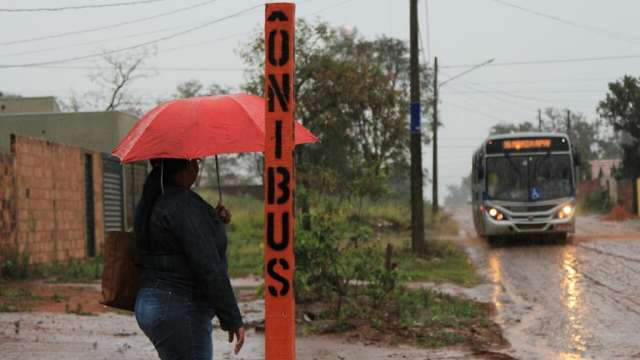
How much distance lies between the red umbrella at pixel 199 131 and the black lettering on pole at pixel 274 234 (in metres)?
0.51

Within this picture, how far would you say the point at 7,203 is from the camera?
57.1 ft

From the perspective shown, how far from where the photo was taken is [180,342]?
421cm

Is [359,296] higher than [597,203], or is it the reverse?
[359,296]

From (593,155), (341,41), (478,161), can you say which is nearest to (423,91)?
(341,41)

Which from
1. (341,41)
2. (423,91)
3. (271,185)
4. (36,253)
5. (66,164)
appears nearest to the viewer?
(271,185)

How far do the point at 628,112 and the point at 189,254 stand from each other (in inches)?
1837

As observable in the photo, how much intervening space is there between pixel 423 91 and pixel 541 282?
43.6 metres

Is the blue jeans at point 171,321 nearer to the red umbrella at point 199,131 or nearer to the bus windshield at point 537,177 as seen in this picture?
the red umbrella at point 199,131

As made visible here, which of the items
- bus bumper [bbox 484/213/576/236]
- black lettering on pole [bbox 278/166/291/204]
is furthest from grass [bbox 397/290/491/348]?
bus bumper [bbox 484/213/576/236]

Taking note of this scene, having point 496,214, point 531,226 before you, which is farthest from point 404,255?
point 531,226

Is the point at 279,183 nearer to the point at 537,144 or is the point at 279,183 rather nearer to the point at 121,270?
the point at 121,270

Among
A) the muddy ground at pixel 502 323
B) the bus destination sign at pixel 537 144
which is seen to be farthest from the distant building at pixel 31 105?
the muddy ground at pixel 502 323

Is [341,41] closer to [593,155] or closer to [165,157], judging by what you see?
[165,157]

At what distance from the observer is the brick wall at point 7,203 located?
56.0ft
